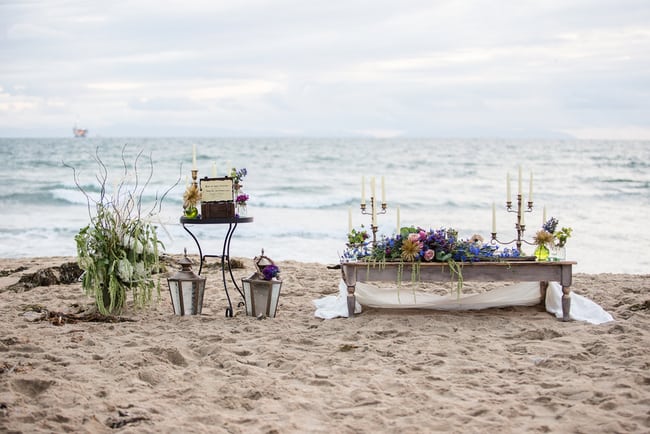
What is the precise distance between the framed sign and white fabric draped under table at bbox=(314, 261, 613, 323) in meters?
1.09

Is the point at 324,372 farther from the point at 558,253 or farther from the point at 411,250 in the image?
the point at 558,253

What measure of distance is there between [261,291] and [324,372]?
1.63 m

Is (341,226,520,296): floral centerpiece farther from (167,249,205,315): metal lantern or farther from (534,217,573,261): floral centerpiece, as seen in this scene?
(167,249,205,315): metal lantern

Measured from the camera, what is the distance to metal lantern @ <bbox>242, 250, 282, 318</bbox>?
18.8 feet

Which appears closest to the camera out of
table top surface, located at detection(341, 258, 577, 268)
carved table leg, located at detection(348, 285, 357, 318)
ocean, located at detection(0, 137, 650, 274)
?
table top surface, located at detection(341, 258, 577, 268)

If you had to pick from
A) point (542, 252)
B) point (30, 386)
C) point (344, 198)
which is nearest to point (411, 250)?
point (542, 252)

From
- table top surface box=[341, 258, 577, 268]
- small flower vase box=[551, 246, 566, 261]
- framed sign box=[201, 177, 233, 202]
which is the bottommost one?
table top surface box=[341, 258, 577, 268]

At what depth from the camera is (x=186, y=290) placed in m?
5.79

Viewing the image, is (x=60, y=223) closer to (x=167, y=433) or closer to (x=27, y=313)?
(x=27, y=313)

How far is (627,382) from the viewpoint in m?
3.91

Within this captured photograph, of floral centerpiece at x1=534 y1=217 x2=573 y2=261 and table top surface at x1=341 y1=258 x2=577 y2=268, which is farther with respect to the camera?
floral centerpiece at x1=534 y1=217 x2=573 y2=261

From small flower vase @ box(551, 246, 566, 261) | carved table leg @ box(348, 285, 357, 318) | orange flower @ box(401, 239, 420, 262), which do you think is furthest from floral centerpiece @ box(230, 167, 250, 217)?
small flower vase @ box(551, 246, 566, 261)

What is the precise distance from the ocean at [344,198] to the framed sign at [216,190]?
1.37 ft

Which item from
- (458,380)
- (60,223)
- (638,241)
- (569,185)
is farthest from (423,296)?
(569,185)
